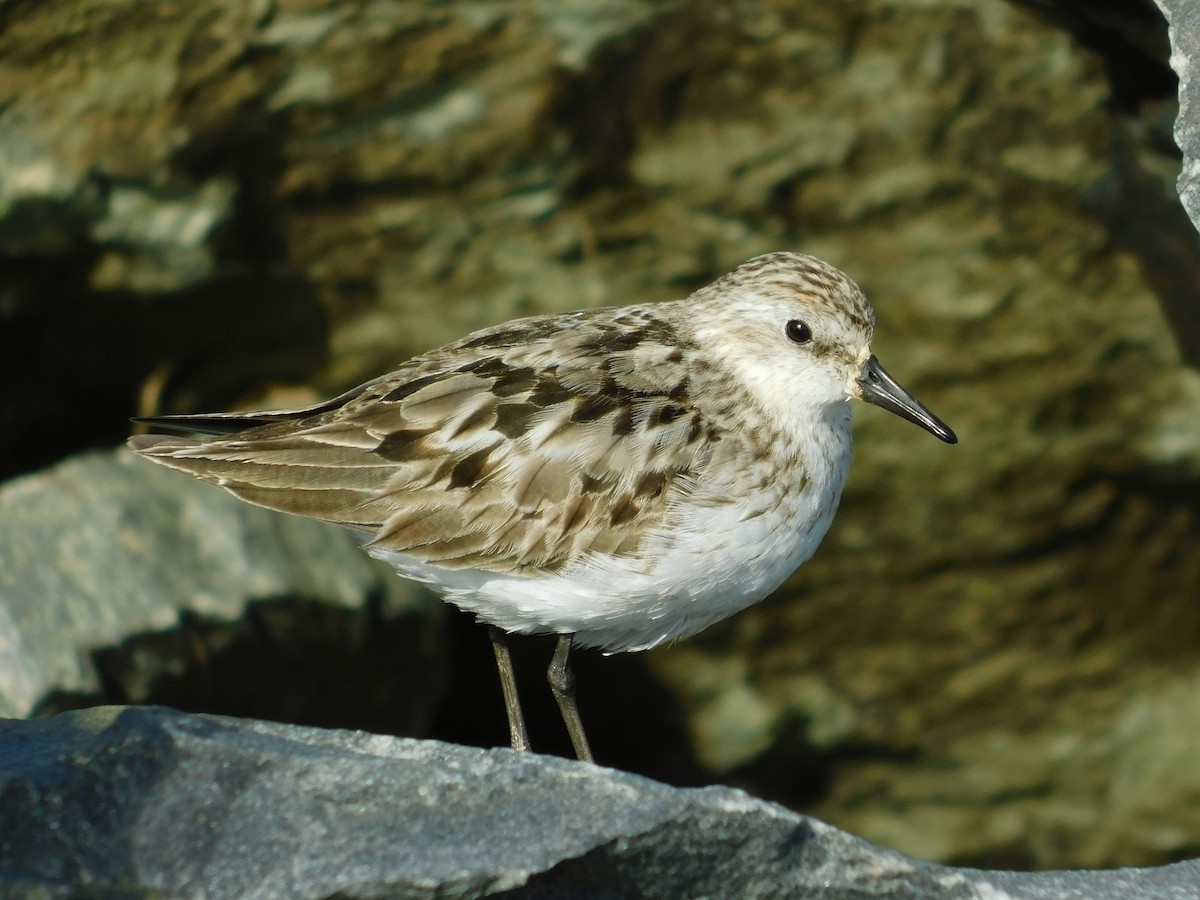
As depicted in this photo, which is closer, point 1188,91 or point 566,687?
point 1188,91

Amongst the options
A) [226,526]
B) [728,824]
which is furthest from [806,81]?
[728,824]

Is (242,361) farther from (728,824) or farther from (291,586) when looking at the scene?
(728,824)

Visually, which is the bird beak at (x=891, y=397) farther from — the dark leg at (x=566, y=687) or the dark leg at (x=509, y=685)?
the dark leg at (x=509, y=685)

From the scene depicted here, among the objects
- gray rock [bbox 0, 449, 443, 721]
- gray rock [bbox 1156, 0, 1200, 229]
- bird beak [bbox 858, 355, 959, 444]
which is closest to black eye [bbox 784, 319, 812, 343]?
bird beak [bbox 858, 355, 959, 444]

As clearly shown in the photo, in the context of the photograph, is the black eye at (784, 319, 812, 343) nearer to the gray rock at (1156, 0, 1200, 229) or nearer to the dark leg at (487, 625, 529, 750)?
the gray rock at (1156, 0, 1200, 229)

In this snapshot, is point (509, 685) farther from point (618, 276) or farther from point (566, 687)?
point (618, 276)

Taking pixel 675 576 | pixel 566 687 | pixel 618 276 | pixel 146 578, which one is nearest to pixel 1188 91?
pixel 675 576
